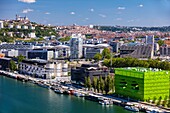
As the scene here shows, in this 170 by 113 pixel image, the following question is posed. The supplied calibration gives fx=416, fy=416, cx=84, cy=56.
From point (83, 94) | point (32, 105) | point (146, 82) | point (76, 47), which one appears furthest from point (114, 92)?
point (76, 47)

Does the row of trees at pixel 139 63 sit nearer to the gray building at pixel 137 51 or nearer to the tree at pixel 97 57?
the tree at pixel 97 57

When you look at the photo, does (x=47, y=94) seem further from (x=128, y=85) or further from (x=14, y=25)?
(x=14, y=25)

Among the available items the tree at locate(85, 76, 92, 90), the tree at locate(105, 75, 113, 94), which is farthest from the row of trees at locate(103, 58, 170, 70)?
the tree at locate(105, 75, 113, 94)

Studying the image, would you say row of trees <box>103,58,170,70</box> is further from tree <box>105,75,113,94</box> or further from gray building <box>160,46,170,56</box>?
gray building <box>160,46,170,56</box>

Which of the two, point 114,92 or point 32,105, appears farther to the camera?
point 114,92

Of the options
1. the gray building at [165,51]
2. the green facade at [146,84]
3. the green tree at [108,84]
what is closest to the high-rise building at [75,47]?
the gray building at [165,51]

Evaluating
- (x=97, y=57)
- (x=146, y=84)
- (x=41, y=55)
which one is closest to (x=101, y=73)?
(x=146, y=84)
